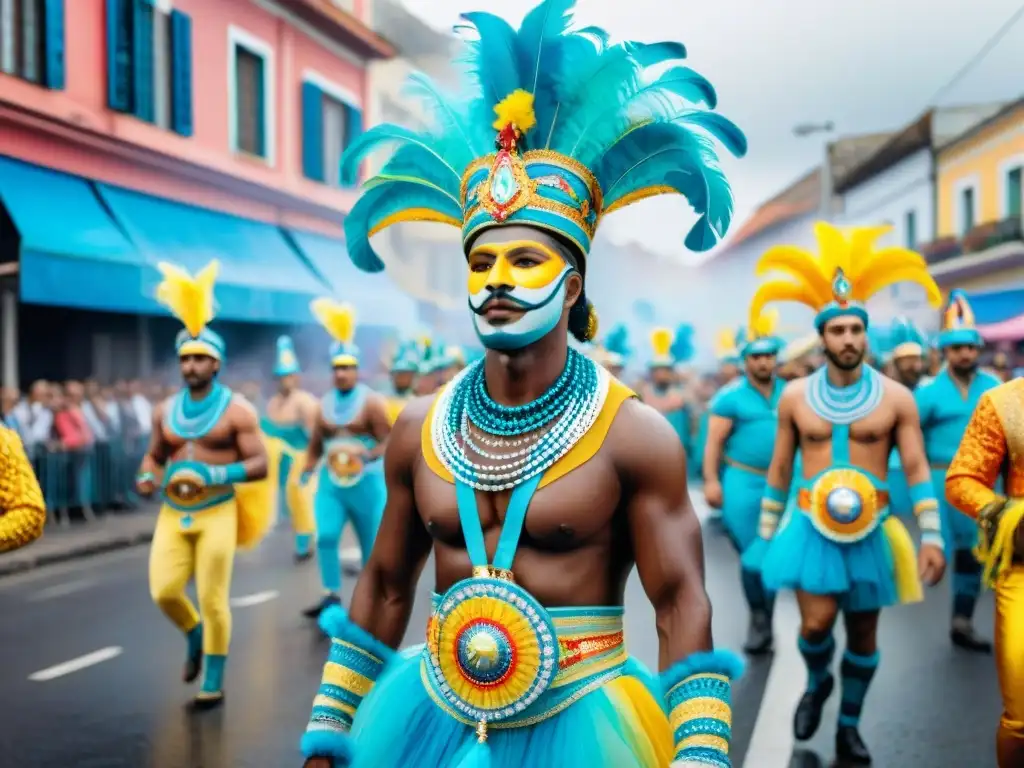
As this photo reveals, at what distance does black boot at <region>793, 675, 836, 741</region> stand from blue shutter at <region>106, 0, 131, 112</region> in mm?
13979

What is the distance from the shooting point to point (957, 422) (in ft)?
28.8

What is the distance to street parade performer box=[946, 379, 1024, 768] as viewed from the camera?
4.10 m

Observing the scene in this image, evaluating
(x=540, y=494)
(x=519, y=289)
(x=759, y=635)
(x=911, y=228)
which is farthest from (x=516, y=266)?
(x=911, y=228)

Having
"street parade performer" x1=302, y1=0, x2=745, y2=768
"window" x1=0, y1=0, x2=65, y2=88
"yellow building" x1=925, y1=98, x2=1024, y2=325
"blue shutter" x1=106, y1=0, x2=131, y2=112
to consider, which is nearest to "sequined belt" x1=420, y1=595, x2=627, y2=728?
"street parade performer" x1=302, y1=0, x2=745, y2=768

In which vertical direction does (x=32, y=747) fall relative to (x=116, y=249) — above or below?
below

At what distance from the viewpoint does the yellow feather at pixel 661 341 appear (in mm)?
15797

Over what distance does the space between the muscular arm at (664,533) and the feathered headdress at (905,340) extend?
27.5 feet

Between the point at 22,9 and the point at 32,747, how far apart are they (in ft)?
37.7

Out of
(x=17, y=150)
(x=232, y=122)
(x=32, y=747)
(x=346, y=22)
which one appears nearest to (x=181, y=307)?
(x=32, y=747)

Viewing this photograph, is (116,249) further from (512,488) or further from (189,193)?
(512,488)

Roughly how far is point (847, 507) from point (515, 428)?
3.37m

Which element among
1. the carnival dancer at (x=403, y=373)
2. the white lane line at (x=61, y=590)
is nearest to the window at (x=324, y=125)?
the carnival dancer at (x=403, y=373)

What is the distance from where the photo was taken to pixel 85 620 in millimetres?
9180

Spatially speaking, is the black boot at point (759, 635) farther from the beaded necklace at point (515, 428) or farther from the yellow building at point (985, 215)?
the yellow building at point (985, 215)
